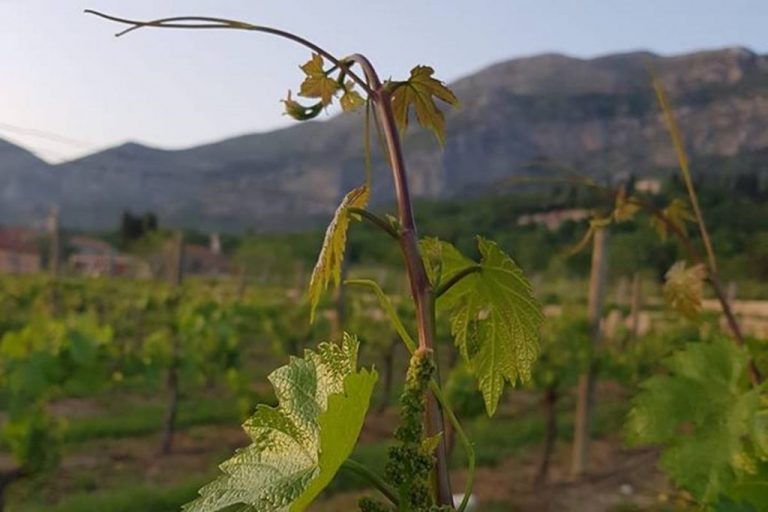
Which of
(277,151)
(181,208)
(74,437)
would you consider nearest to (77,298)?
(74,437)

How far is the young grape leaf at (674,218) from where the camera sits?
1.78 meters

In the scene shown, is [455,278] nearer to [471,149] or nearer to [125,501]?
[125,501]

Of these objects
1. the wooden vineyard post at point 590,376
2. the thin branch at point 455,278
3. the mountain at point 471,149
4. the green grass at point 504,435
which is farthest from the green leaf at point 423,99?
the mountain at point 471,149

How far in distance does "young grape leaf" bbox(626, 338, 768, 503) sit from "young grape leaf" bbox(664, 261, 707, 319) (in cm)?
12

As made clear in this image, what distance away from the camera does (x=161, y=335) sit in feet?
31.8

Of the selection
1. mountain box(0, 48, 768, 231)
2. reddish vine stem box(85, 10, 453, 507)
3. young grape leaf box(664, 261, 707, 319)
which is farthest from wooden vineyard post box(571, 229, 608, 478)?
mountain box(0, 48, 768, 231)

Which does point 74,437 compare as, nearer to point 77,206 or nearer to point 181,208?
point 181,208

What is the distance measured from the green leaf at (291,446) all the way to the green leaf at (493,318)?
0.44 feet

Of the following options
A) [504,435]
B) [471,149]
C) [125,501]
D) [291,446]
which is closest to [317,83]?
[291,446]

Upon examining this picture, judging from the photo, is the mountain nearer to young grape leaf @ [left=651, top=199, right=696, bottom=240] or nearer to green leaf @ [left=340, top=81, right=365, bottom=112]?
young grape leaf @ [left=651, top=199, right=696, bottom=240]

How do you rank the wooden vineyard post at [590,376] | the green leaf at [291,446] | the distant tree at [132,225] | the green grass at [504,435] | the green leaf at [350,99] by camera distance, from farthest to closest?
1. the distant tree at [132,225]
2. the green grass at [504,435]
3. the wooden vineyard post at [590,376]
4. the green leaf at [350,99]
5. the green leaf at [291,446]

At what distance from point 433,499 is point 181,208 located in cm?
7311

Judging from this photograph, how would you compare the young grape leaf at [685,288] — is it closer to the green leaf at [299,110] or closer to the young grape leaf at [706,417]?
the young grape leaf at [706,417]

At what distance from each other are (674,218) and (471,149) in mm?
77948
